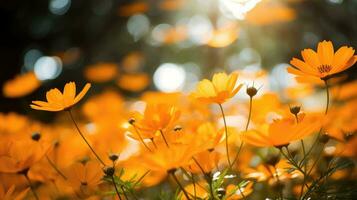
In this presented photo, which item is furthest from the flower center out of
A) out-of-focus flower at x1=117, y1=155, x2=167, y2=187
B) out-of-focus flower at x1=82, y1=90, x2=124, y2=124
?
out-of-focus flower at x1=82, y1=90, x2=124, y2=124

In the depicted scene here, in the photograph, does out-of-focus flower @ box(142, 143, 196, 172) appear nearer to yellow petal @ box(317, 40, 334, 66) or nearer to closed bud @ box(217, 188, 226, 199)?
closed bud @ box(217, 188, 226, 199)

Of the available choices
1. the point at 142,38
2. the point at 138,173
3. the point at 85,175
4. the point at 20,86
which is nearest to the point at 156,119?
the point at 85,175

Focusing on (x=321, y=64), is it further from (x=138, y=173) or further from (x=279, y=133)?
(x=138, y=173)

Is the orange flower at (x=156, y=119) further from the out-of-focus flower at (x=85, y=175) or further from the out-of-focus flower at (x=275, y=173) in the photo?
the out-of-focus flower at (x=275, y=173)

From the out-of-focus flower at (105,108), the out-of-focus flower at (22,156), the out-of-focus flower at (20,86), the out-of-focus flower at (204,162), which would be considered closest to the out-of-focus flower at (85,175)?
the out-of-focus flower at (22,156)

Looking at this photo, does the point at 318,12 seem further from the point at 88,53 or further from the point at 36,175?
the point at 36,175
